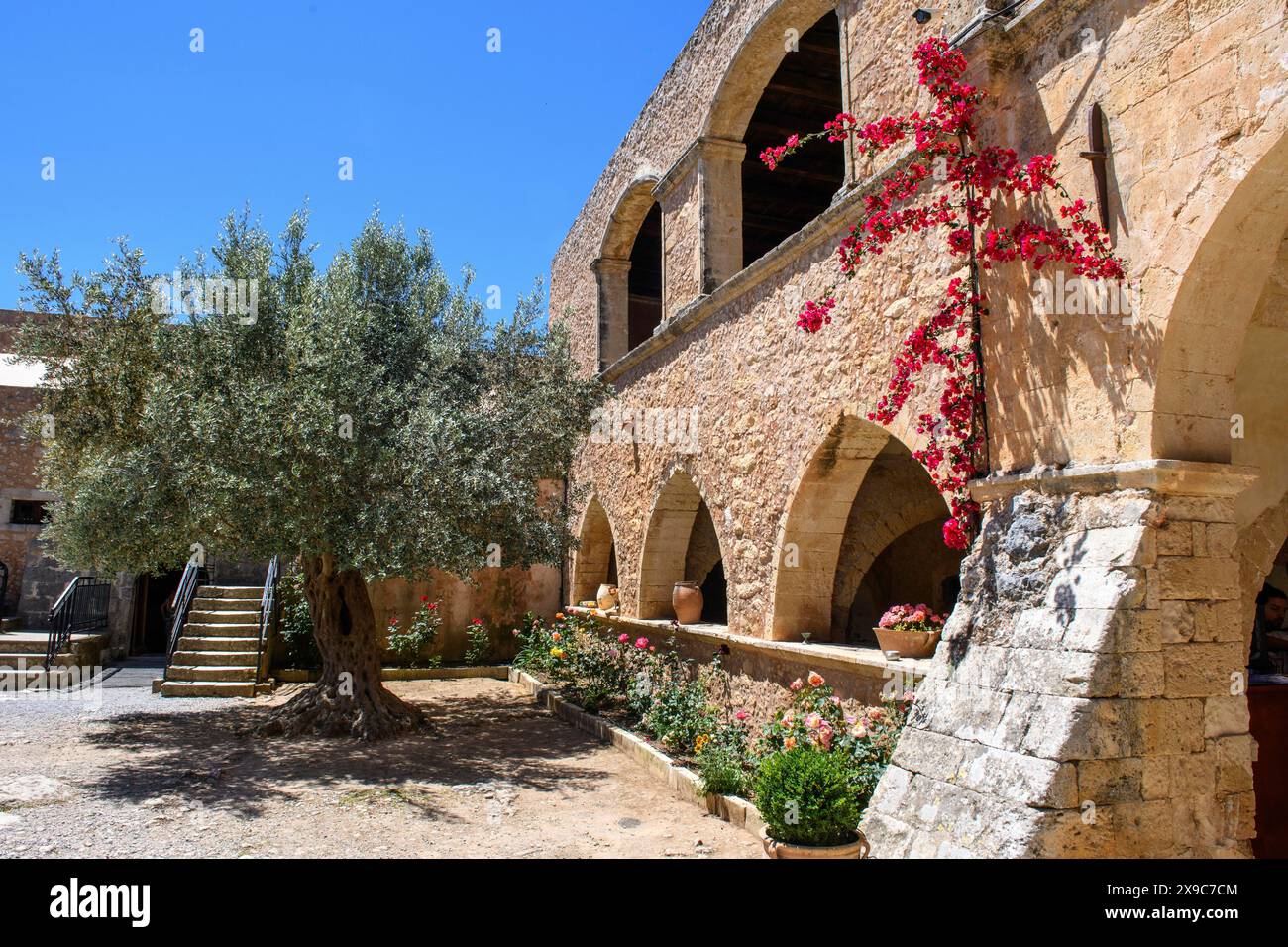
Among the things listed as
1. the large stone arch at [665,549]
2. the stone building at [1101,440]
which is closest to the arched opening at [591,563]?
the large stone arch at [665,549]

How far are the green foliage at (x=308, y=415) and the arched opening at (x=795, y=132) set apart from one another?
358 centimetres

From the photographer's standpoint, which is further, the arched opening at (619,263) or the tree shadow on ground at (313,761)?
the arched opening at (619,263)

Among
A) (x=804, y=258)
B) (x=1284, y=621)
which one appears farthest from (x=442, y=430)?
(x=1284, y=621)

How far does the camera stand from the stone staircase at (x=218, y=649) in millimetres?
10875

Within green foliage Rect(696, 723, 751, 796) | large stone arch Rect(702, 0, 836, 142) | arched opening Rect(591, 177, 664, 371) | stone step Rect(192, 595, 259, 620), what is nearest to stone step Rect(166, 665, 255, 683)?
stone step Rect(192, 595, 259, 620)

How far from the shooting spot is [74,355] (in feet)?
27.6

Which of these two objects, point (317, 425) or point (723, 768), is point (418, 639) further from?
point (723, 768)

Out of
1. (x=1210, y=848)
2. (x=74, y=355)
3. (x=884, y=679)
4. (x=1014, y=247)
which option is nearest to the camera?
(x=1210, y=848)

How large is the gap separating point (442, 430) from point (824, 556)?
3370 millimetres

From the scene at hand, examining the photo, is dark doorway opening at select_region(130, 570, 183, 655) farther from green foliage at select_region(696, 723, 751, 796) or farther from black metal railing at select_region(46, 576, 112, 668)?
green foliage at select_region(696, 723, 751, 796)

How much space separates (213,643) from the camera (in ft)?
38.5

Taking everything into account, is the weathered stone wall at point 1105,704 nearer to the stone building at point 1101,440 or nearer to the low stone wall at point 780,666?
the stone building at point 1101,440

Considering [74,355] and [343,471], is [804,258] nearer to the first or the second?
[343,471]
